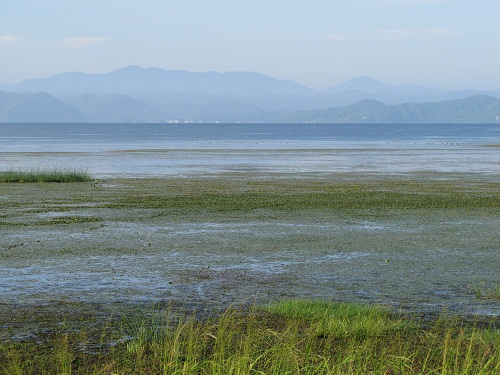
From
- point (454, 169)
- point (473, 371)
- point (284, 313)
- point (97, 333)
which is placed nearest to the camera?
point (473, 371)

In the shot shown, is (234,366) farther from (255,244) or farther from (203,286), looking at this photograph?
(255,244)

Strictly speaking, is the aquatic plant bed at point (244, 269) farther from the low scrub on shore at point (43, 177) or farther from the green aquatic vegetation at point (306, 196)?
the low scrub on shore at point (43, 177)

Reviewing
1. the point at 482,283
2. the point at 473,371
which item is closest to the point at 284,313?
the point at 473,371

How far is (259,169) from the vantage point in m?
51.8

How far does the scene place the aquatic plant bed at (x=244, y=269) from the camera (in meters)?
10.1

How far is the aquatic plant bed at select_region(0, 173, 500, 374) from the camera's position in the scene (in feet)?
33.1

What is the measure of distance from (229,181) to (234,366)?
3161cm

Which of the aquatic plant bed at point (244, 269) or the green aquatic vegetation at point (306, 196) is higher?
the aquatic plant bed at point (244, 269)

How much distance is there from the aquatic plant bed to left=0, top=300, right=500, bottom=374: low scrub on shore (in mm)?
44

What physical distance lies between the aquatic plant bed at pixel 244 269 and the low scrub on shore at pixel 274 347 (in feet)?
0.14

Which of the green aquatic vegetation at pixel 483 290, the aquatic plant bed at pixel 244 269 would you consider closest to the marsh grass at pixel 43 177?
the aquatic plant bed at pixel 244 269

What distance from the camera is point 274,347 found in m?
9.42

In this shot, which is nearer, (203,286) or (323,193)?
(203,286)

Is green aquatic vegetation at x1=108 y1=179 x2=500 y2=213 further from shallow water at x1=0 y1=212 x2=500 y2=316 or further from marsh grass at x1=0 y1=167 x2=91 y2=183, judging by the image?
marsh grass at x1=0 y1=167 x2=91 y2=183
